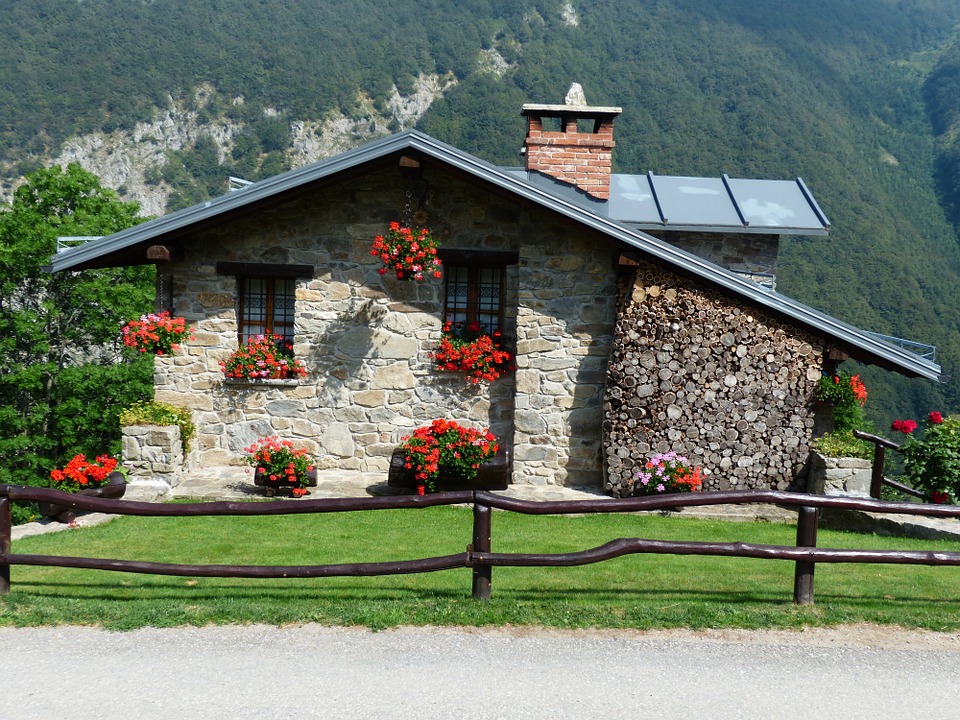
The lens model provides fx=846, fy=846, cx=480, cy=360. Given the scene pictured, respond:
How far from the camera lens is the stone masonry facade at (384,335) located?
11719 millimetres

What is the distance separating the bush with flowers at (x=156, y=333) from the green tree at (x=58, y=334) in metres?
12.2

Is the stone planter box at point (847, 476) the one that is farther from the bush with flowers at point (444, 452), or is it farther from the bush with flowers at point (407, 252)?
the bush with flowers at point (407, 252)

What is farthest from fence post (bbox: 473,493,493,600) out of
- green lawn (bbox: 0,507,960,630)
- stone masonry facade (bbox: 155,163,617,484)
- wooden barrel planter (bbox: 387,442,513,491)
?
stone masonry facade (bbox: 155,163,617,484)

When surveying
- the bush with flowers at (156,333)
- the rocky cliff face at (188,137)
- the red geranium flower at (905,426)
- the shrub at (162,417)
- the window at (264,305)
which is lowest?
the shrub at (162,417)

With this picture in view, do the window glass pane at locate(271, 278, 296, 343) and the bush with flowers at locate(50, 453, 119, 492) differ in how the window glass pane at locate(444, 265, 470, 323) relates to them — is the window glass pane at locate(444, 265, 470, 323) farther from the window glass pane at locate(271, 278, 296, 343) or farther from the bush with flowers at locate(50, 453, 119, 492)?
the bush with flowers at locate(50, 453, 119, 492)

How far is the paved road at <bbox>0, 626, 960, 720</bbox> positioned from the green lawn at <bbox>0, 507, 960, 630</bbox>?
209 millimetres

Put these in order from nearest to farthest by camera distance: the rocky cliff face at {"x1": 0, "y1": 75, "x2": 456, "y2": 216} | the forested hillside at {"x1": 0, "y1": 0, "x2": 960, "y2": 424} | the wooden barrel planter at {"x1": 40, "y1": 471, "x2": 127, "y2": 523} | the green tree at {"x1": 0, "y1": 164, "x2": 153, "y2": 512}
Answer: the wooden barrel planter at {"x1": 40, "y1": 471, "x2": 127, "y2": 523} → the green tree at {"x1": 0, "y1": 164, "x2": 153, "y2": 512} → the forested hillside at {"x1": 0, "y1": 0, "x2": 960, "y2": 424} → the rocky cliff face at {"x1": 0, "y1": 75, "x2": 456, "y2": 216}

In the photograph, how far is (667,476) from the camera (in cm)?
1095

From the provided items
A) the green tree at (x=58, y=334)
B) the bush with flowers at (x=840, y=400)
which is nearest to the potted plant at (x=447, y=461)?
the bush with flowers at (x=840, y=400)

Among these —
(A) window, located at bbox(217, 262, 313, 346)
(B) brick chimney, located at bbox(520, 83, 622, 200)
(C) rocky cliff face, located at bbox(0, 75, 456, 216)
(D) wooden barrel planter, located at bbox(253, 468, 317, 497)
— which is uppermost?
(C) rocky cliff face, located at bbox(0, 75, 456, 216)

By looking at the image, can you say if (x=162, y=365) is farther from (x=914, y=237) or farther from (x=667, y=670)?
(x=914, y=237)

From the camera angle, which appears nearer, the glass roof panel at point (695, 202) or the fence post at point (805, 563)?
the fence post at point (805, 563)

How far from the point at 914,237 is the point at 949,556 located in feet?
172

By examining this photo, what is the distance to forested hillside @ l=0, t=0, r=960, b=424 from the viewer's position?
53219 millimetres
